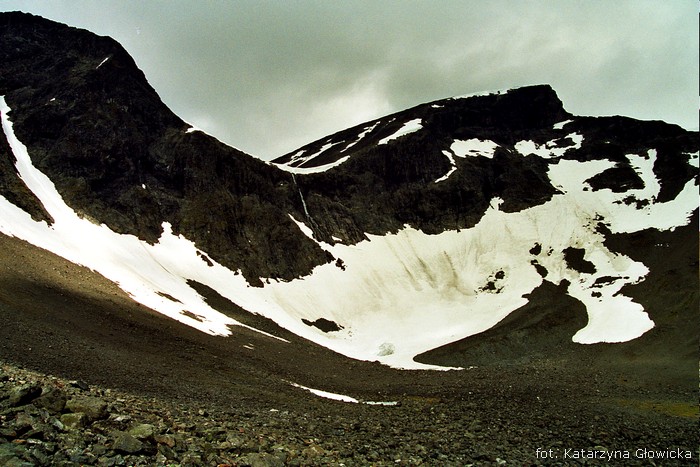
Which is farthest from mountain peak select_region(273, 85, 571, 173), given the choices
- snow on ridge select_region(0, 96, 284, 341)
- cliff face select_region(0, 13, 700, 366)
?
snow on ridge select_region(0, 96, 284, 341)

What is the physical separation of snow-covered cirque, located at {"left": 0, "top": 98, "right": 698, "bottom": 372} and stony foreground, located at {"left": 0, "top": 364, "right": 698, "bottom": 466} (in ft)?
96.2

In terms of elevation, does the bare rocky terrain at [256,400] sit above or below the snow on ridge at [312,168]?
below

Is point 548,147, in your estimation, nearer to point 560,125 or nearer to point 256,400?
point 560,125

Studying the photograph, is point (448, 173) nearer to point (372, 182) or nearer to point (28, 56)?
point (372, 182)

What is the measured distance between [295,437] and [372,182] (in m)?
109

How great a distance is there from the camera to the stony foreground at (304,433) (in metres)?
10.1

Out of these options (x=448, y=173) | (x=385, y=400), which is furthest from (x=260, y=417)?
(x=448, y=173)

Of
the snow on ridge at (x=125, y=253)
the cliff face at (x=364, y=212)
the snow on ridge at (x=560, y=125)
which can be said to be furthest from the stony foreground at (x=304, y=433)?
the snow on ridge at (x=560, y=125)

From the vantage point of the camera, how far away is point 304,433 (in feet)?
54.6

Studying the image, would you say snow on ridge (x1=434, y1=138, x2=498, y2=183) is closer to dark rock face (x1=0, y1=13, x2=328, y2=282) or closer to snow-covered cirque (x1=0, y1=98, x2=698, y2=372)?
snow-covered cirque (x1=0, y1=98, x2=698, y2=372)

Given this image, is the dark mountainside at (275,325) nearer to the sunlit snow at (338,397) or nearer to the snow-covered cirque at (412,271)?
the sunlit snow at (338,397)

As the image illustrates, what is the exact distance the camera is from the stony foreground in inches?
396

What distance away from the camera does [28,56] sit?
87625 millimetres

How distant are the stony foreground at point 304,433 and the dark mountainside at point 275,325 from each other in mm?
94
